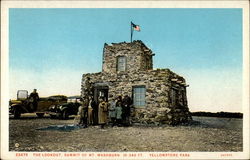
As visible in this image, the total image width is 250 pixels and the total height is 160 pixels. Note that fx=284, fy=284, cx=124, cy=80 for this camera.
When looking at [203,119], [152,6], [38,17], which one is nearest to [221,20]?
[152,6]

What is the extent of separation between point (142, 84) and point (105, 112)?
1.96 meters

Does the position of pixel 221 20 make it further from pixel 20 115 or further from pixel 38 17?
pixel 20 115

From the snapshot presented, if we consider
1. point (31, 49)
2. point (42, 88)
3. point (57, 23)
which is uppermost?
point (57, 23)

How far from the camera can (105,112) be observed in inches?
405

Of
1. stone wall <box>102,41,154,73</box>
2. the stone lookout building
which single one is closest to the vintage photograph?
the stone lookout building

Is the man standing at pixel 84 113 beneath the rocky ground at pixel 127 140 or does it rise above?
above

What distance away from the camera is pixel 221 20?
7918 millimetres

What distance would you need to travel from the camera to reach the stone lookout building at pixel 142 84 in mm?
10789

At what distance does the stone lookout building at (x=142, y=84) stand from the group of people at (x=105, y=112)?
55cm

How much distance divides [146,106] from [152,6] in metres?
4.45

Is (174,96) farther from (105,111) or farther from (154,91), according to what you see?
(105,111)

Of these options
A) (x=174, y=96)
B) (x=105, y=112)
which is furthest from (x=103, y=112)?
(x=174, y=96)

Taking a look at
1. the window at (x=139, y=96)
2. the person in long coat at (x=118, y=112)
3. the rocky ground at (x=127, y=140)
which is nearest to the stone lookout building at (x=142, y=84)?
the window at (x=139, y=96)

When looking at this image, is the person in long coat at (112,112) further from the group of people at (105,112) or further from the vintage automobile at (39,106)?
the vintage automobile at (39,106)
